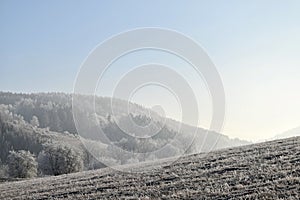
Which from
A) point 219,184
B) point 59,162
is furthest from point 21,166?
point 219,184

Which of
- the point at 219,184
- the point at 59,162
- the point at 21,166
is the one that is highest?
the point at 21,166

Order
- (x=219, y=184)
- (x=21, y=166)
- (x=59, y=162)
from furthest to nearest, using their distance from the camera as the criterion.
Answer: (x=21, y=166)
(x=59, y=162)
(x=219, y=184)

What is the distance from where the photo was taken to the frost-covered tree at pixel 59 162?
4070 inches

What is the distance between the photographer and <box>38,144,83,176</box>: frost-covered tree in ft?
339

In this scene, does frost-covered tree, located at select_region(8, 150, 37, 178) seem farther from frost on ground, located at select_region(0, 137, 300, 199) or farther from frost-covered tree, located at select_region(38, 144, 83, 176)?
frost on ground, located at select_region(0, 137, 300, 199)

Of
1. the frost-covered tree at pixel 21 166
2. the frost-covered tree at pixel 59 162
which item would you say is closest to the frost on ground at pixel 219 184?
the frost-covered tree at pixel 59 162

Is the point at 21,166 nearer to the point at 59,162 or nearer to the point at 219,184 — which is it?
the point at 59,162

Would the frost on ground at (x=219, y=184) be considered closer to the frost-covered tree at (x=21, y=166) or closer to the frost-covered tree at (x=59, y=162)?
the frost-covered tree at (x=59, y=162)

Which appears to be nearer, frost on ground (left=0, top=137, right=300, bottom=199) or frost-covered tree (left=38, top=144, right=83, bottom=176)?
frost on ground (left=0, top=137, right=300, bottom=199)

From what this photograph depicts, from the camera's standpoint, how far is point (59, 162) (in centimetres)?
10400

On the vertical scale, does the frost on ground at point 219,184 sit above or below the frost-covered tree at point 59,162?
below

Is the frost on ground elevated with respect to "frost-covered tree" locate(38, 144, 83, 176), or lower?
lower

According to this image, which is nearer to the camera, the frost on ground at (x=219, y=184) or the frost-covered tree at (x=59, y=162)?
the frost on ground at (x=219, y=184)

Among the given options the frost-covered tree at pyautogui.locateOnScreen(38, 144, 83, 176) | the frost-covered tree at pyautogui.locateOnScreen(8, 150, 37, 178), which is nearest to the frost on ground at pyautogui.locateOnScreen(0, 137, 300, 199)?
the frost-covered tree at pyautogui.locateOnScreen(38, 144, 83, 176)
